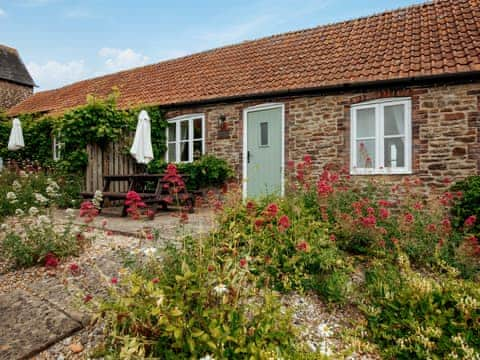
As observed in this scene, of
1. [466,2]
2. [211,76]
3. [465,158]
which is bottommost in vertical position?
[465,158]

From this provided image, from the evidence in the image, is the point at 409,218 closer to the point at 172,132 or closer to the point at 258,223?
the point at 258,223

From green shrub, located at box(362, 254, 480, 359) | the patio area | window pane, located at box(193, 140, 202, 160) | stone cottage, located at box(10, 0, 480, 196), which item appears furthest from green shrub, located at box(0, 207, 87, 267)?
window pane, located at box(193, 140, 202, 160)

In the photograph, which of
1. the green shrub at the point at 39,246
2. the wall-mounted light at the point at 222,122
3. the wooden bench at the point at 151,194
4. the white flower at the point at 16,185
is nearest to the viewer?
the green shrub at the point at 39,246

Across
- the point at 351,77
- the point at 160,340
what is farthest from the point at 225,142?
the point at 160,340

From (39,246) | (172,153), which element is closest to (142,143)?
(172,153)

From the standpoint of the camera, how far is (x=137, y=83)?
12.2 meters

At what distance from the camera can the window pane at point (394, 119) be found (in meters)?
6.86

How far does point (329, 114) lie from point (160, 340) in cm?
654

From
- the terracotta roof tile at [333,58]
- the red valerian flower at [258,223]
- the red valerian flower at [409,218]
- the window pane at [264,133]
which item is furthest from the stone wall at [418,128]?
the red valerian flower at [258,223]

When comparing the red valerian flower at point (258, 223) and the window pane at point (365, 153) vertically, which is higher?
the window pane at point (365, 153)

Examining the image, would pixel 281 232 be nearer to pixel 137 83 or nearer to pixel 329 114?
pixel 329 114

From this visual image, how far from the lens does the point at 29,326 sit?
94.2 inches

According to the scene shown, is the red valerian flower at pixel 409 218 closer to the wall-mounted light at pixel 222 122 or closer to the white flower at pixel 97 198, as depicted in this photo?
the white flower at pixel 97 198

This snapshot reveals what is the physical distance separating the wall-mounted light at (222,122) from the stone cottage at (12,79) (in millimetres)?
18052
